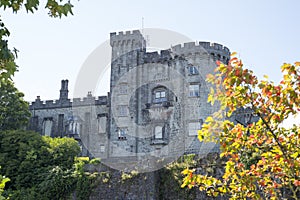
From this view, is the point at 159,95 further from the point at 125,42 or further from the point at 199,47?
the point at 125,42

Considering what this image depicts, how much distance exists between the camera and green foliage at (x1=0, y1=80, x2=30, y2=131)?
35031 mm

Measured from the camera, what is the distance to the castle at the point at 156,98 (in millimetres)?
33750

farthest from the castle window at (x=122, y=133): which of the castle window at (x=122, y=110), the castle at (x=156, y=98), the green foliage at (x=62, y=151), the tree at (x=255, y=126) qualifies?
the tree at (x=255, y=126)

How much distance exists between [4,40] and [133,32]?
3230 centimetres

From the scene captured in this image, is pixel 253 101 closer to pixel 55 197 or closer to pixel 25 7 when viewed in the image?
pixel 25 7

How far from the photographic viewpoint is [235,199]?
26.7ft

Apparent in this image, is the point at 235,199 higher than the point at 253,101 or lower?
lower

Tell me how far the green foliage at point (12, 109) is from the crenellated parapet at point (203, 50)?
13613mm

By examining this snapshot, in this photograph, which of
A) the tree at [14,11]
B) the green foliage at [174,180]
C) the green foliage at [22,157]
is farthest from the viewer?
the green foliage at [22,157]

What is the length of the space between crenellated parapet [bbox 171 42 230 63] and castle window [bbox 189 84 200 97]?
8.77 ft

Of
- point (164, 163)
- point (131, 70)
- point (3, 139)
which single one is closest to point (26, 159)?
point (3, 139)

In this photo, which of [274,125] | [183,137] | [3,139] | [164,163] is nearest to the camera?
[274,125]

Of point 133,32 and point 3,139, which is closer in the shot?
point 3,139

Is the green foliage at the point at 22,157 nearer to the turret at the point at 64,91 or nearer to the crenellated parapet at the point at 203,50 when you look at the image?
the crenellated parapet at the point at 203,50
